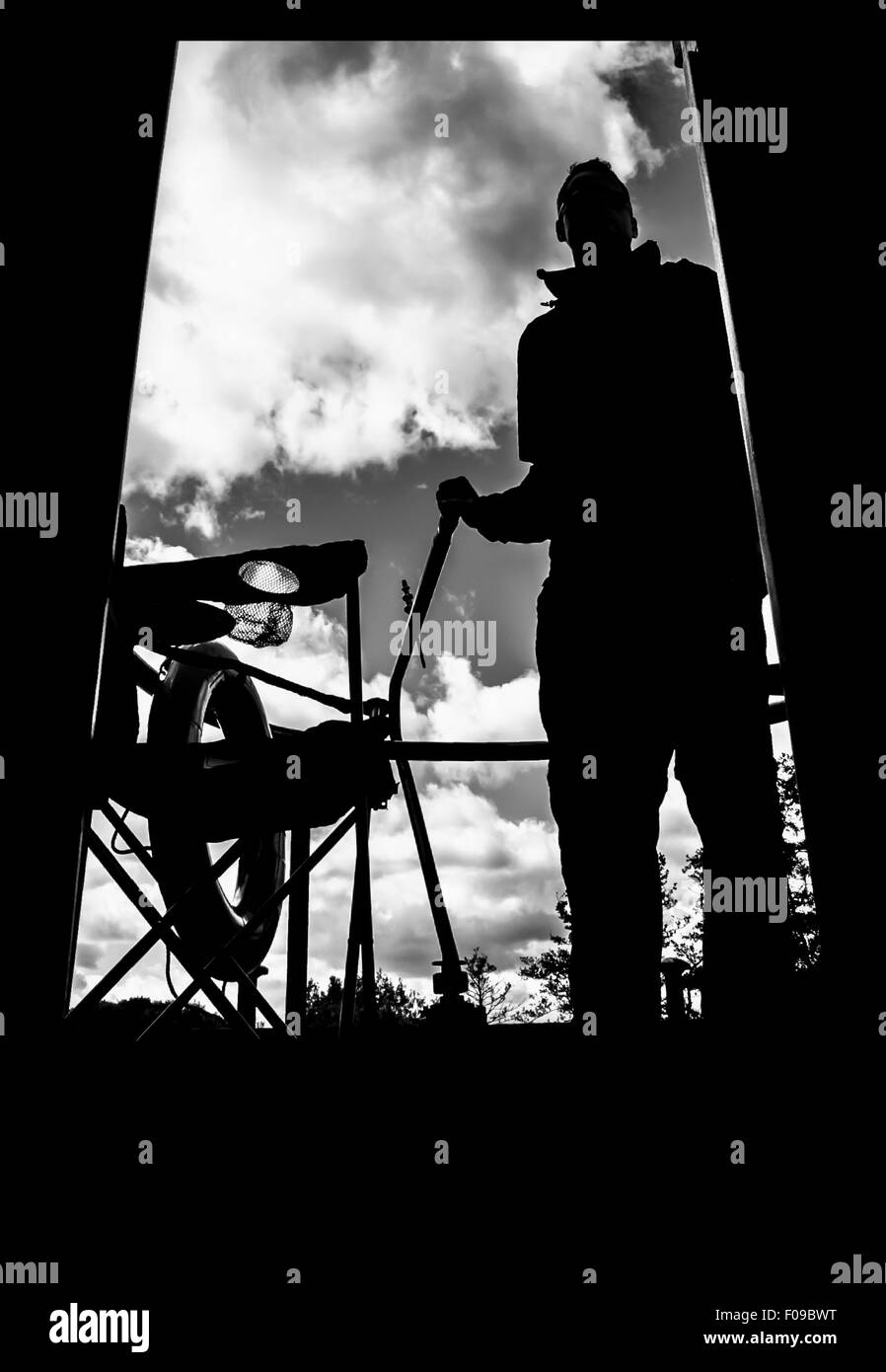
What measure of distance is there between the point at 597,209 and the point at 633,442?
66 centimetres

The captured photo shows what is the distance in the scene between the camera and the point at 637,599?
2.01m

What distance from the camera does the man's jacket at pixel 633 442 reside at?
2.05 meters

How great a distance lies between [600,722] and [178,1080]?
3.73 feet

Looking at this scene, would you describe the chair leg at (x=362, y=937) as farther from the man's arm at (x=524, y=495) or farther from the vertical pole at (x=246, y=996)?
the man's arm at (x=524, y=495)

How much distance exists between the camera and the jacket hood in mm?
2266

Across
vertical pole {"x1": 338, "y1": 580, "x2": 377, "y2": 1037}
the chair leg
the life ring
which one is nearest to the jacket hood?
vertical pole {"x1": 338, "y1": 580, "x2": 377, "y2": 1037}

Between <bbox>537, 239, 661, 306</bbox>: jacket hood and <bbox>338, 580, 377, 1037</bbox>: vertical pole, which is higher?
<bbox>537, 239, 661, 306</bbox>: jacket hood

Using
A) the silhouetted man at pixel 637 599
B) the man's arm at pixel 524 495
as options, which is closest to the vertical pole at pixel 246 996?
the silhouetted man at pixel 637 599

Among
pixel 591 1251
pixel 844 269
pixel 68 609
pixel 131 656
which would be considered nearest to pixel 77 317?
pixel 68 609

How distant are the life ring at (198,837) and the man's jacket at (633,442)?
1411 millimetres

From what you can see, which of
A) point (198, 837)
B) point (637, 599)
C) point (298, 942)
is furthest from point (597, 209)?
point (298, 942)

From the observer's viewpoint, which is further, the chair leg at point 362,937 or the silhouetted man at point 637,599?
the chair leg at point 362,937

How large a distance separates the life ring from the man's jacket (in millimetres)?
1411

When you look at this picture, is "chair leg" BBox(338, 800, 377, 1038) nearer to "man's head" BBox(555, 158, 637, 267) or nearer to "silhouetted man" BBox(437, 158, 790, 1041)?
"silhouetted man" BBox(437, 158, 790, 1041)
